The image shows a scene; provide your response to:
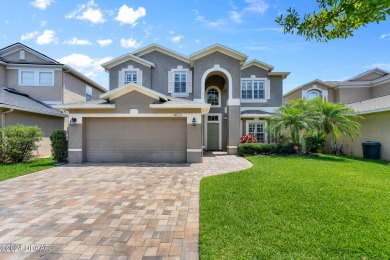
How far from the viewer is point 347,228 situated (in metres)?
3.86

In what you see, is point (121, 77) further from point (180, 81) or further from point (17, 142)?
point (17, 142)

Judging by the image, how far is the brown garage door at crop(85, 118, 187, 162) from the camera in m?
11.6

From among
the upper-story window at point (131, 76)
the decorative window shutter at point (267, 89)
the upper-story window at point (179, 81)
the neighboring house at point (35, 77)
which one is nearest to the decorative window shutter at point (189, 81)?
the upper-story window at point (179, 81)

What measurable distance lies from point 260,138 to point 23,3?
16.0 meters

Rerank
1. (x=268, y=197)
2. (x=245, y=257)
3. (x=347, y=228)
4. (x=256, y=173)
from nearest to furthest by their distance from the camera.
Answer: (x=245, y=257) → (x=347, y=228) → (x=268, y=197) → (x=256, y=173)

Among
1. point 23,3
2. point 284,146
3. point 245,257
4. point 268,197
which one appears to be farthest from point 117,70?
point 245,257

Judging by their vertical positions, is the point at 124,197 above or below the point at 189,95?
below

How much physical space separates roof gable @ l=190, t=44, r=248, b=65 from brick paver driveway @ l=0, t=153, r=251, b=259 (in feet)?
33.3

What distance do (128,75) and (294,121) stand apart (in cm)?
1284

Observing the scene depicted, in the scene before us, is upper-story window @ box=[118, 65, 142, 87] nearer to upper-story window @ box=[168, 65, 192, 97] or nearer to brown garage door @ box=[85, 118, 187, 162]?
upper-story window @ box=[168, 65, 192, 97]

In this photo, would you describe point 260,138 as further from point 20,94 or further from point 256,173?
point 20,94

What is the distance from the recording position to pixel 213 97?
714 inches

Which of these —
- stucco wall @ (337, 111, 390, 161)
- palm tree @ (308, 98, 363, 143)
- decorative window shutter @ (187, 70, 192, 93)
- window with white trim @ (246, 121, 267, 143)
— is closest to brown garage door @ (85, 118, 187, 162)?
decorative window shutter @ (187, 70, 192, 93)

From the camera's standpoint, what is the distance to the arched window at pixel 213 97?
59.1 ft
